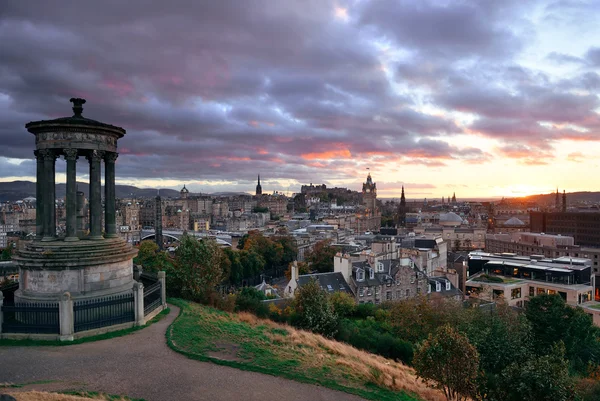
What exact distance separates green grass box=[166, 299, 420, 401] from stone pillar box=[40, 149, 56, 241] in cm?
681

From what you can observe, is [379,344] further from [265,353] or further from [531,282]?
[531,282]

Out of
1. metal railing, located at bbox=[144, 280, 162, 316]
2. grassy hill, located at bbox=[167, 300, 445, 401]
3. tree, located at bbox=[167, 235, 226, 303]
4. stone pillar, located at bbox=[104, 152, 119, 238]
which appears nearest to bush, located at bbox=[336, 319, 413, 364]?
grassy hill, located at bbox=[167, 300, 445, 401]

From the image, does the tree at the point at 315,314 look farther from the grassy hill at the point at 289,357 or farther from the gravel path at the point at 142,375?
the gravel path at the point at 142,375

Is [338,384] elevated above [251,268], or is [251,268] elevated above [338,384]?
[338,384]

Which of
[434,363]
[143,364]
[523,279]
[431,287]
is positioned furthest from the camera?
[523,279]

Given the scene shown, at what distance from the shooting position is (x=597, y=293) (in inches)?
2515

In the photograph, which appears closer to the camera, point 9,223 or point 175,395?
point 175,395

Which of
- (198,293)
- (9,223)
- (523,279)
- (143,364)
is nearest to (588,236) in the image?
(523,279)

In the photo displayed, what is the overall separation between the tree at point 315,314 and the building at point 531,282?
97.0 ft

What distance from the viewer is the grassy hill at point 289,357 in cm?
1315

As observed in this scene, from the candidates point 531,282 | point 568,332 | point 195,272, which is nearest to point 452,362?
point 195,272

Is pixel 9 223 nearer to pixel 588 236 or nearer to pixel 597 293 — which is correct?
pixel 597 293

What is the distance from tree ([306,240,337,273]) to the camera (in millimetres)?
67912

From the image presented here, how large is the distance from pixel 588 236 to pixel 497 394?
134m
